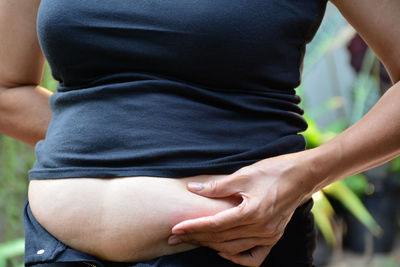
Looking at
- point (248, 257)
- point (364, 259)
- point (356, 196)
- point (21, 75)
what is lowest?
point (364, 259)

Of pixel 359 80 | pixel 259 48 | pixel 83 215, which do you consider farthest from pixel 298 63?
pixel 359 80

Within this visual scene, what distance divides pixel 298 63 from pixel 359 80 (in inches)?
113

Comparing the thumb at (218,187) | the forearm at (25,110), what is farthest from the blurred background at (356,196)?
the thumb at (218,187)

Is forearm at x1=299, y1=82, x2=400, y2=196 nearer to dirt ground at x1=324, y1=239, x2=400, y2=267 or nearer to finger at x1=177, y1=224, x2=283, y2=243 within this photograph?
finger at x1=177, y1=224, x2=283, y2=243

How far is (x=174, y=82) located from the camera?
80cm

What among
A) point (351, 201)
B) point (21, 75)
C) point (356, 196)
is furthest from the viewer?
point (356, 196)

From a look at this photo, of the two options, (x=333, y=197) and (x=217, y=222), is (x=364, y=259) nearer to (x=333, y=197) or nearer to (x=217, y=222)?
(x=333, y=197)

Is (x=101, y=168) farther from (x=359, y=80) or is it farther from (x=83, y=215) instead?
(x=359, y=80)

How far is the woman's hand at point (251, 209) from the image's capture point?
75 centimetres

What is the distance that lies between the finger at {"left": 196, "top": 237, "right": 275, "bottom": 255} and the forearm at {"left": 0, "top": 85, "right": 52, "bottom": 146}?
0.53m

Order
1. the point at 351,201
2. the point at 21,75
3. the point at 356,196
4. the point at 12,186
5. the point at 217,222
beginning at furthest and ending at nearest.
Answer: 1. the point at 356,196
2. the point at 351,201
3. the point at 12,186
4. the point at 21,75
5. the point at 217,222

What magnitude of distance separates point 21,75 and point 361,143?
746mm

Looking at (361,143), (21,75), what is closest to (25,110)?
(21,75)

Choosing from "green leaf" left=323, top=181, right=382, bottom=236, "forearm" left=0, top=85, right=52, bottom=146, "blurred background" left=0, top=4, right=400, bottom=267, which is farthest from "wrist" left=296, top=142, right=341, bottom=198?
"green leaf" left=323, top=181, right=382, bottom=236
